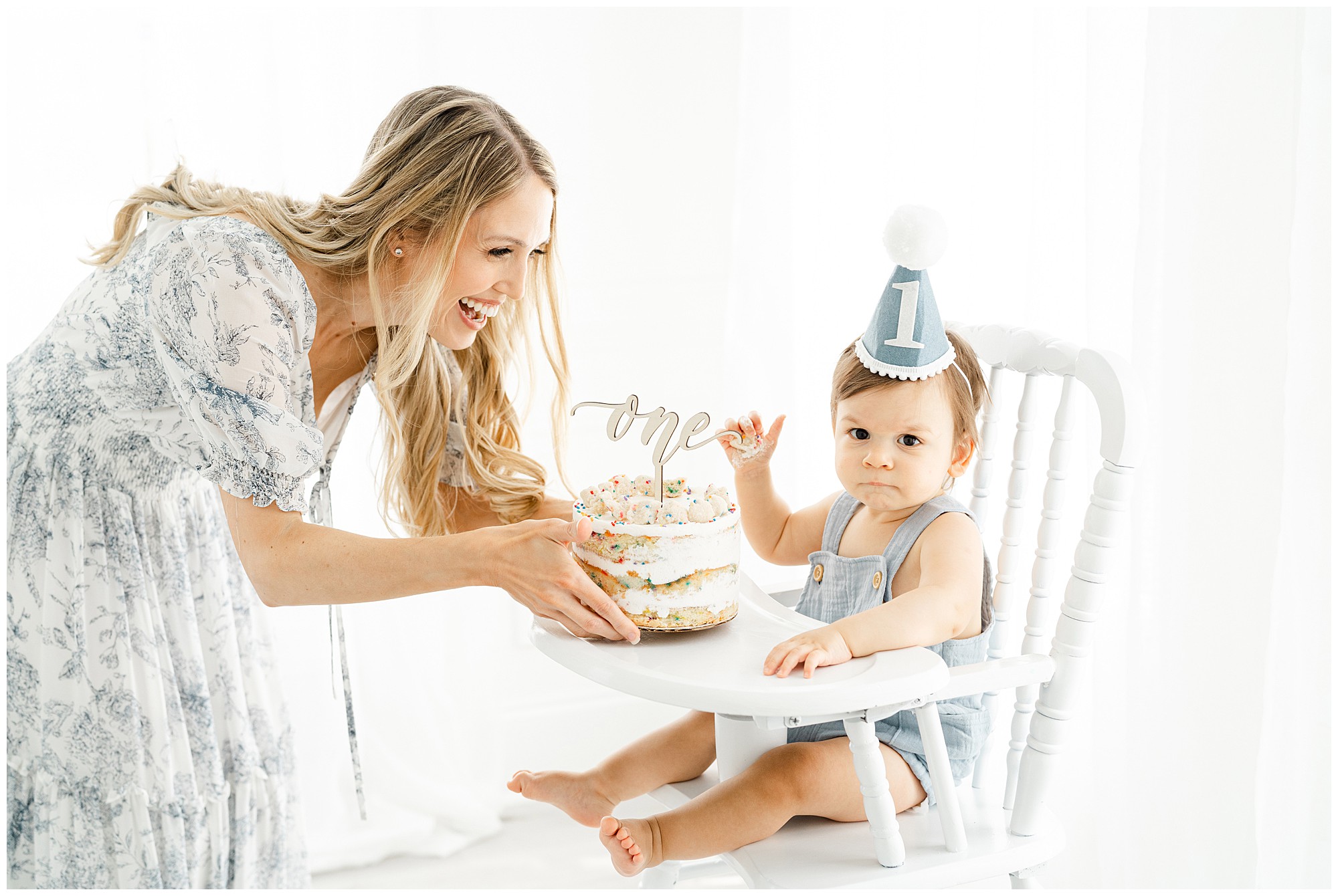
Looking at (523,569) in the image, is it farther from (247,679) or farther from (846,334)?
(846,334)

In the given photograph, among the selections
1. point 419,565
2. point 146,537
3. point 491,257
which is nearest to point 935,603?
point 419,565

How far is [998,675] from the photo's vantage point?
1200 mm

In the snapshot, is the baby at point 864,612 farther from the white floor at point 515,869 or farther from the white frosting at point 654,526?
the white floor at point 515,869

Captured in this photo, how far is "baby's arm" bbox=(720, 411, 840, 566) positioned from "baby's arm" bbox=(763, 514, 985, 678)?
25 centimetres

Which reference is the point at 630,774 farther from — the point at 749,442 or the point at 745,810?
the point at 749,442

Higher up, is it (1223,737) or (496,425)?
(496,425)

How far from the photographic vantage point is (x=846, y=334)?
2.37 meters

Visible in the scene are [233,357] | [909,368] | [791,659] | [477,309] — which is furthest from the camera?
[477,309]

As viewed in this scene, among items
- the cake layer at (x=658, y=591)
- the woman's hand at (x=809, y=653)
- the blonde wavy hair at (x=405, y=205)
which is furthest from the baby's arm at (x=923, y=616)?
the blonde wavy hair at (x=405, y=205)

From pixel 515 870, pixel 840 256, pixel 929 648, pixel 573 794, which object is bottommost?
pixel 515 870

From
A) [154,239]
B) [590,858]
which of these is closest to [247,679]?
[154,239]

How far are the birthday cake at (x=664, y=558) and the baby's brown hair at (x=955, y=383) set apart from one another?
Result: 0.28 meters

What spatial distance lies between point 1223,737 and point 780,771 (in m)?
1.05

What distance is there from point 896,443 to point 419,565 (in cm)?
61
